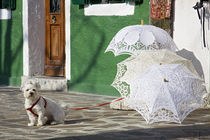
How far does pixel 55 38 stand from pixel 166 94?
679cm

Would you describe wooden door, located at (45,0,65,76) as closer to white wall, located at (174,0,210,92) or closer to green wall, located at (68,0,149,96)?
green wall, located at (68,0,149,96)

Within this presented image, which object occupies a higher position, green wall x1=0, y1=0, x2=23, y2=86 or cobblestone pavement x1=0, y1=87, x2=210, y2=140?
green wall x1=0, y1=0, x2=23, y2=86

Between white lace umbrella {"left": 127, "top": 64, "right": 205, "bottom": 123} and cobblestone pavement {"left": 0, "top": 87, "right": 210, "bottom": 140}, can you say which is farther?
white lace umbrella {"left": 127, "top": 64, "right": 205, "bottom": 123}

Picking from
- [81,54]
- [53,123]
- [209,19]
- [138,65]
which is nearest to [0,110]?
[53,123]

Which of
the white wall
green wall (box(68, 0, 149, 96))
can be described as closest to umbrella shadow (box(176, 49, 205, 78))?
the white wall

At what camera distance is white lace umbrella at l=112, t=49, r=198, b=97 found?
898 centimetres

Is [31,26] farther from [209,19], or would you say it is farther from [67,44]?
[209,19]

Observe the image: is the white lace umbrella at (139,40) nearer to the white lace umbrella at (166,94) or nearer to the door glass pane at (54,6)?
the white lace umbrella at (166,94)

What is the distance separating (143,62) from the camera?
9203 millimetres

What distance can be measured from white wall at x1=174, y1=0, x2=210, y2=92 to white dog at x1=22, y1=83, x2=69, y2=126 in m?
3.39

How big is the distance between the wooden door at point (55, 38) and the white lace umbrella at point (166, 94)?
6046 mm

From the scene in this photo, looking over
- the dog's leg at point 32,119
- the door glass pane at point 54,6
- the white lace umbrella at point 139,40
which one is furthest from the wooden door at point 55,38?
→ the dog's leg at point 32,119

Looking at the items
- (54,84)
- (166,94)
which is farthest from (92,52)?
(166,94)

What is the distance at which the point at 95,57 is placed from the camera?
40.3ft
